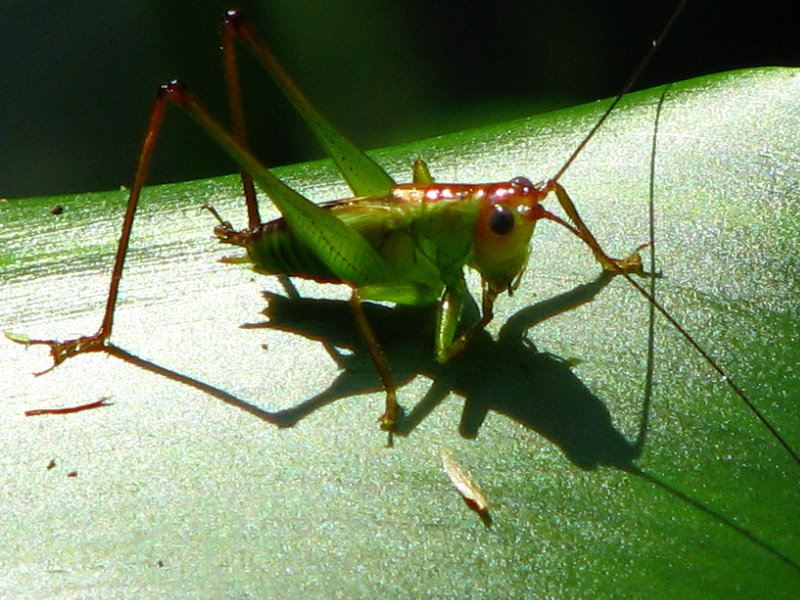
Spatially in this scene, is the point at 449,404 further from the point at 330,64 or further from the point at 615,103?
the point at 330,64

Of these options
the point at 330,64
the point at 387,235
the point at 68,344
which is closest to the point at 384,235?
the point at 387,235

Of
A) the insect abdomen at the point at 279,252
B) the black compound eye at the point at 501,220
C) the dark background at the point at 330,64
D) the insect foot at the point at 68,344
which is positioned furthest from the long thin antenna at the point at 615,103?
the dark background at the point at 330,64

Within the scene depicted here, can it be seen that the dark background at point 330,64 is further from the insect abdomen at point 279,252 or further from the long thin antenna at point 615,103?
the long thin antenna at point 615,103

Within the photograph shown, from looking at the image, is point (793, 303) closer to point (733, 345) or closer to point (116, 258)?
point (733, 345)

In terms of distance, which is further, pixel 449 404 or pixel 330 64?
pixel 330 64

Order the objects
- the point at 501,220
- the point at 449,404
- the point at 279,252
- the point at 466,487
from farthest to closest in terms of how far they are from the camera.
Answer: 1. the point at 279,252
2. the point at 501,220
3. the point at 449,404
4. the point at 466,487

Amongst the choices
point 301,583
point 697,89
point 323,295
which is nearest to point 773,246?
point 697,89

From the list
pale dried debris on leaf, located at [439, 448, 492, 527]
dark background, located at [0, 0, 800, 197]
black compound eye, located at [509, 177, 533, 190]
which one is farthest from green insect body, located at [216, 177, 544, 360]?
dark background, located at [0, 0, 800, 197]
